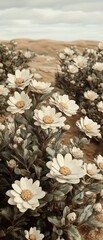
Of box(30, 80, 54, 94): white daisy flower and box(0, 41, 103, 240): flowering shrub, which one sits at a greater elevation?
box(30, 80, 54, 94): white daisy flower

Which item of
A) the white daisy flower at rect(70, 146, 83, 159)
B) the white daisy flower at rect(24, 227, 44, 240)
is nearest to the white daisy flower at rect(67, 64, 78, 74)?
the white daisy flower at rect(70, 146, 83, 159)

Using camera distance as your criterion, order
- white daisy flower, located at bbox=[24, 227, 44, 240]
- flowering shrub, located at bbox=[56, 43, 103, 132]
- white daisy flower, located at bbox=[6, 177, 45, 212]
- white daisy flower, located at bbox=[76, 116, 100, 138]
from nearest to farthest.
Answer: white daisy flower, located at bbox=[6, 177, 45, 212]
white daisy flower, located at bbox=[24, 227, 44, 240]
white daisy flower, located at bbox=[76, 116, 100, 138]
flowering shrub, located at bbox=[56, 43, 103, 132]

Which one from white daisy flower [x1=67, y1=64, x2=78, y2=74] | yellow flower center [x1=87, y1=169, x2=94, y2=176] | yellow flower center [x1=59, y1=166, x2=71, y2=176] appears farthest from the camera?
white daisy flower [x1=67, y1=64, x2=78, y2=74]

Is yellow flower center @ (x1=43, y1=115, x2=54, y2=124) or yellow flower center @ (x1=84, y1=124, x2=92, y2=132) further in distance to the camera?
yellow flower center @ (x1=84, y1=124, x2=92, y2=132)

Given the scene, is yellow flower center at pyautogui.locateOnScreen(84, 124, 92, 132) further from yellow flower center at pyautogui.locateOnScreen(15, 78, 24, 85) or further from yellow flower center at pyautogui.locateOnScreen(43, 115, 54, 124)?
yellow flower center at pyautogui.locateOnScreen(15, 78, 24, 85)

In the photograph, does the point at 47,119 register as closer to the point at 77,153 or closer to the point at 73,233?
the point at 77,153

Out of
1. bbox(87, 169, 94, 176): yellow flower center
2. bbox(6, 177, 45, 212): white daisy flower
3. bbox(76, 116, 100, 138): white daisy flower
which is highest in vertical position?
bbox(76, 116, 100, 138): white daisy flower
